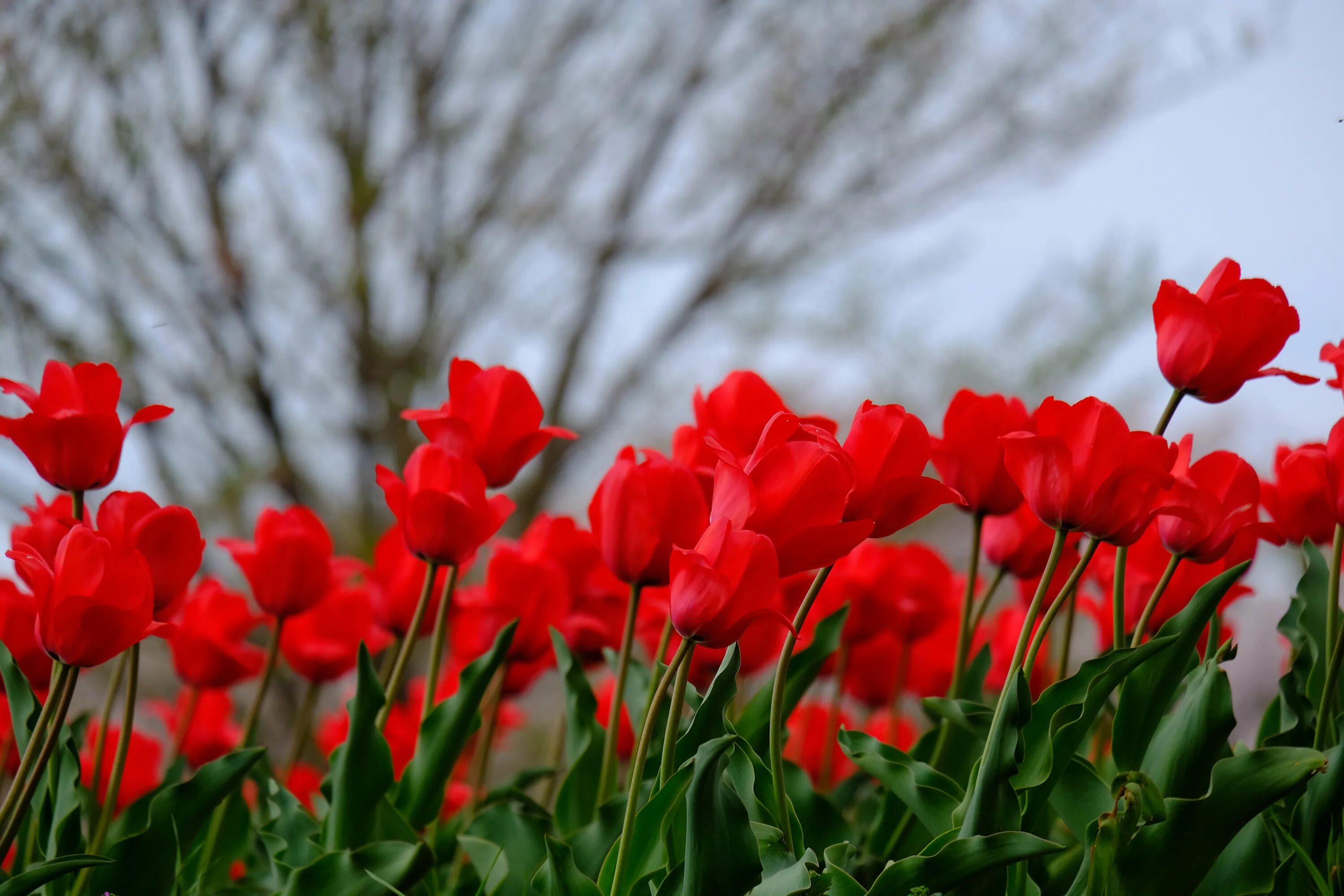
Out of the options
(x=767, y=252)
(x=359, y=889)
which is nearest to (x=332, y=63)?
(x=767, y=252)

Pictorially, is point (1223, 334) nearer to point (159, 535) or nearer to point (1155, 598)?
point (1155, 598)

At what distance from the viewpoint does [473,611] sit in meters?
0.58

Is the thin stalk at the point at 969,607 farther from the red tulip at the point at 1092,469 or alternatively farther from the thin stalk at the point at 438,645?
the thin stalk at the point at 438,645

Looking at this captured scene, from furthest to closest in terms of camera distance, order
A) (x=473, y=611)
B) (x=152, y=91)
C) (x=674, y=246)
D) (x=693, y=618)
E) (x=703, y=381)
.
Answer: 1. (x=703, y=381)
2. (x=674, y=246)
3. (x=152, y=91)
4. (x=473, y=611)
5. (x=693, y=618)

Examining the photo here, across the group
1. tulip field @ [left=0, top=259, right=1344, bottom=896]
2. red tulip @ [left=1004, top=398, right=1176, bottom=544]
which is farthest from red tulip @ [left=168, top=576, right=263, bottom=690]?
red tulip @ [left=1004, top=398, right=1176, bottom=544]

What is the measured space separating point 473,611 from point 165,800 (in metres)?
0.20

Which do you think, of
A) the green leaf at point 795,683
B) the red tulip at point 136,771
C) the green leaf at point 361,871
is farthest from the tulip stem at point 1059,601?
the red tulip at point 136,771

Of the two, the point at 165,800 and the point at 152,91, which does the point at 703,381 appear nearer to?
the point at 152,91

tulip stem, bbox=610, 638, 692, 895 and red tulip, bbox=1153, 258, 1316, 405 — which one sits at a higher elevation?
red tulip, bbox=1153, 258, 1316, 405

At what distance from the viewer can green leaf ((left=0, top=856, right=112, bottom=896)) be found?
0.33 m

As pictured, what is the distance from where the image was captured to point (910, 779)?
386mm

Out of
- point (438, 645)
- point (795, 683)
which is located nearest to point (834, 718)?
point (795, 683)

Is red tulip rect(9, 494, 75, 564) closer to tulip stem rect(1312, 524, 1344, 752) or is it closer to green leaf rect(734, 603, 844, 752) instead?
green leaf rect(734, 603, 844, 752)

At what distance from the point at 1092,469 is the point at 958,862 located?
14 centimetres
